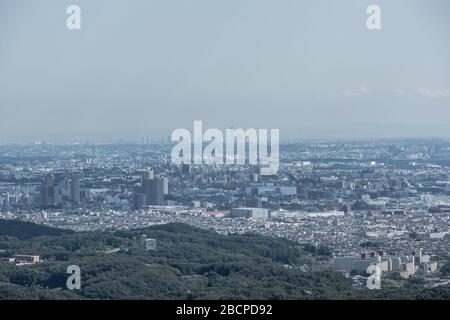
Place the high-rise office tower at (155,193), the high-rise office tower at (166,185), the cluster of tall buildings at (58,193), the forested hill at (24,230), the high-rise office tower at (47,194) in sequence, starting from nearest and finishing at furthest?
the forested hill at (24,230), the high-rise office tower at (155,193), the high-rise office tower at (166,185), the high-rise office tower at (47,194), the cluster of tall buildings at (58,193)

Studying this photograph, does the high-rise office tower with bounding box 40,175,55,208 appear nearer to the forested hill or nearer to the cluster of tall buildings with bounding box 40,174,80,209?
the cluster of tall buildings with bounding box 40,174,80,209

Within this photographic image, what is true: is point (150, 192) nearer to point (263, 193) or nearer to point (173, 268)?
point (263, 193)

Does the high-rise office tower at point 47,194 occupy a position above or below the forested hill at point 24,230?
above

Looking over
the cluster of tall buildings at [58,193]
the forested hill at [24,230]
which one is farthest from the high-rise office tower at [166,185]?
the forested hill at [24,230]

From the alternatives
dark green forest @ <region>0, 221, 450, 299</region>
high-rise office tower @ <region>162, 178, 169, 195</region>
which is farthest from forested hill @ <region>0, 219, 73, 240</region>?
high-rise office tower @ <region>162, 178, 169, 195</region>

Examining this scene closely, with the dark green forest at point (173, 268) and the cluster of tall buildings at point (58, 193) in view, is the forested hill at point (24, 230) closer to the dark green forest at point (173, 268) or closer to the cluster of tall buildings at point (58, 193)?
the dark green forest at point (173, 268)

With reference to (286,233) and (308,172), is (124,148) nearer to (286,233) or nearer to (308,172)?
(308,172)
